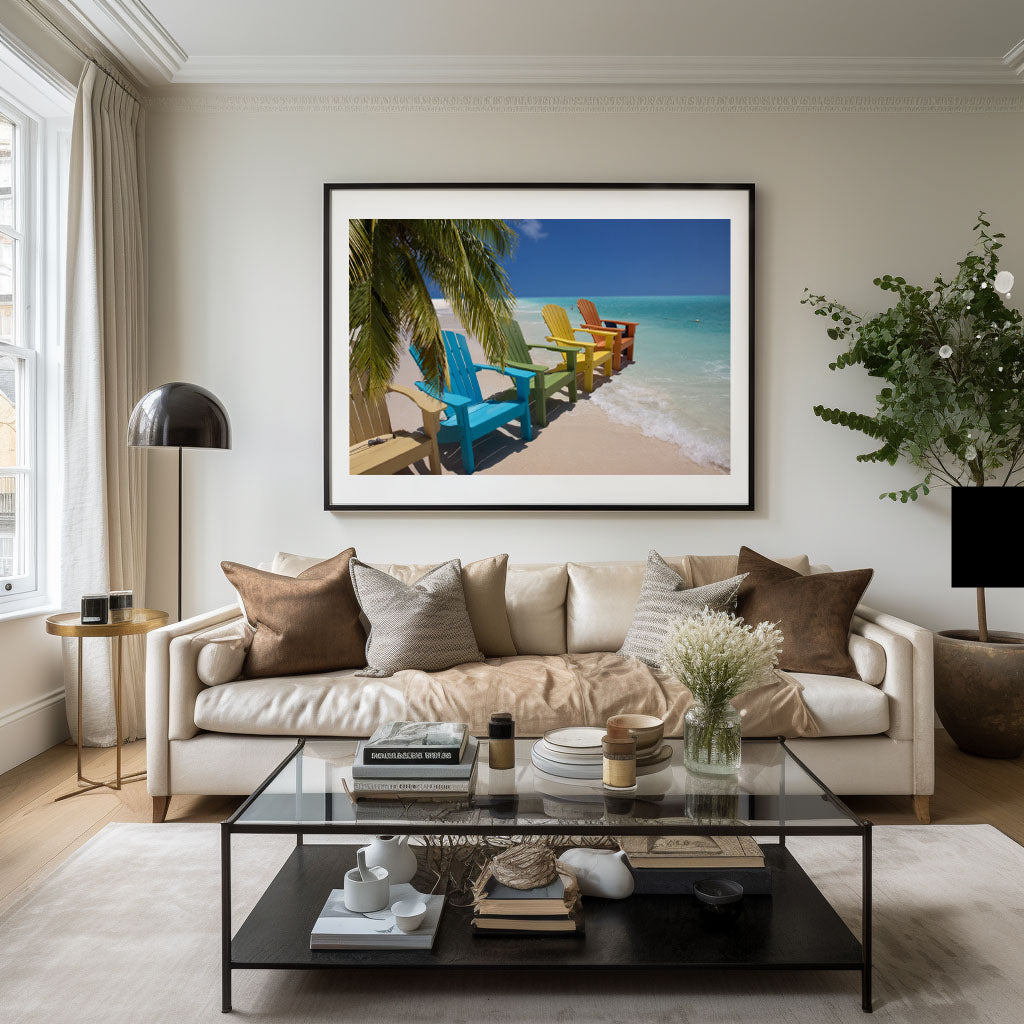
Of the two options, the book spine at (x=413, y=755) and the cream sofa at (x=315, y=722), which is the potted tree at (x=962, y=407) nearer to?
the cream sofa at (x=315, y=722)

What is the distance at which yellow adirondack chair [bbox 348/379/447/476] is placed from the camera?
4016mm

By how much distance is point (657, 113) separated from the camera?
401 centimetres

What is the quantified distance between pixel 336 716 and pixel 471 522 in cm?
137

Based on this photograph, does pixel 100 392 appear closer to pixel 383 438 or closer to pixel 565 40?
pixel 383 438

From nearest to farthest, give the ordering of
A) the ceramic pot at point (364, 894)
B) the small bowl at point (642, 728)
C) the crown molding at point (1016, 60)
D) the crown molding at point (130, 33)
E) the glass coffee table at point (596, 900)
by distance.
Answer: the glass coffee table at point (596, 900) < the ceramic pot at point (364, 894) < the small bowl at point (642, 728) < the crown molding at point (130, 33) < the crown molding at point (1016, 60)

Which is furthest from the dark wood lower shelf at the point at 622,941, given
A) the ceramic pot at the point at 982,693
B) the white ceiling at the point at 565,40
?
the white ceiling at the point at 565,40

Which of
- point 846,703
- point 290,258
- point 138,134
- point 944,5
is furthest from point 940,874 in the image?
point 138,134

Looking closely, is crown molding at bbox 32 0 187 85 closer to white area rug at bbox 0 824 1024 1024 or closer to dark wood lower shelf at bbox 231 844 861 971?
white area rug at bbox 0 824 1024 1024

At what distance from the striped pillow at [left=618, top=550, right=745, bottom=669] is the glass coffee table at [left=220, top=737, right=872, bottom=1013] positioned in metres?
1.10

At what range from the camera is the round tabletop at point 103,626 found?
3.08 m

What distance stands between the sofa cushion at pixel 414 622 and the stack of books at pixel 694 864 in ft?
3.97

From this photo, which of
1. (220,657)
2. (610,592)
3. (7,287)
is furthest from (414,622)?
(7,287)

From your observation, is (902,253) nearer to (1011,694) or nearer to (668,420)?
(668,420)

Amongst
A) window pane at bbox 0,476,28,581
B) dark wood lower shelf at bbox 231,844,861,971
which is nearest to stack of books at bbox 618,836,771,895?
dark wood lower shelf at bbox 231,844,861,971
